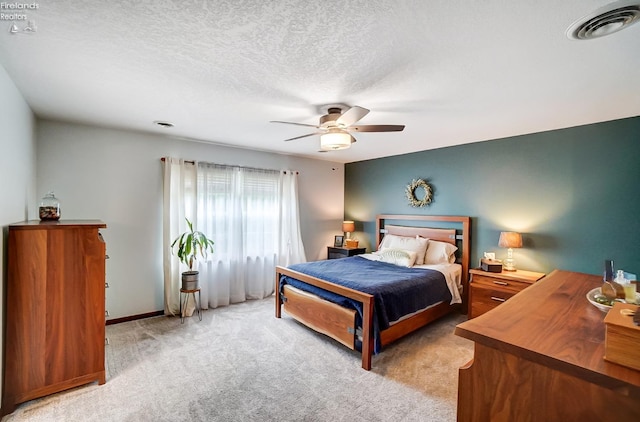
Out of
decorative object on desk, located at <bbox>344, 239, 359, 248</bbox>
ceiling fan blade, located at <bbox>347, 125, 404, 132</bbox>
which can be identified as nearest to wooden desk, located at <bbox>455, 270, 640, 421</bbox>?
ceiling fan blade, located at <bbox>347, 125, 404, 132</bbox>

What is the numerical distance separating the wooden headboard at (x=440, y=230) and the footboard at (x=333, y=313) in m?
2.17

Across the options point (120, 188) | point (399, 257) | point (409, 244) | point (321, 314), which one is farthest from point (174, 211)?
point (409, 244)

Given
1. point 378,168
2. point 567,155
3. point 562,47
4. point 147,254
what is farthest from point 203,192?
point 567,155

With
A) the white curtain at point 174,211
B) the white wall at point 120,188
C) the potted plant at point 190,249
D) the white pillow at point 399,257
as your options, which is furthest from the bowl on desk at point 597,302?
the white wall at point 120,188

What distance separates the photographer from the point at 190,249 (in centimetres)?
371

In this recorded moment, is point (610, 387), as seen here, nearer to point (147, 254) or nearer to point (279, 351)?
point (279, 351)

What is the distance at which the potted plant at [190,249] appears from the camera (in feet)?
12.2

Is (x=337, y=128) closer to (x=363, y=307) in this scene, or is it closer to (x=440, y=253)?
(x=363, y=307)

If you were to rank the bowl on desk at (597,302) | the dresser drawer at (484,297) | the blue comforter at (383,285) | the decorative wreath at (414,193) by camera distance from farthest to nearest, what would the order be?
the decorative wreath at (414,193), the dresser drawer at (484,297), the blue comforter at (383,285), the bowl on desk at (597,302)

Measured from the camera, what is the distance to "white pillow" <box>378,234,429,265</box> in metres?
4.17

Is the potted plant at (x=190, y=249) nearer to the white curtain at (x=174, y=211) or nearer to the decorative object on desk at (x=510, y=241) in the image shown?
the white curtain at (x=174, y=211)

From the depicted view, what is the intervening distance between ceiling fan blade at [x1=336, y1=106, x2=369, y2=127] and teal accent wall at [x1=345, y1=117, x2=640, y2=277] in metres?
2.55

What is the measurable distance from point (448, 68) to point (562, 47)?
0.60 metres

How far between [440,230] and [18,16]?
4.64m
